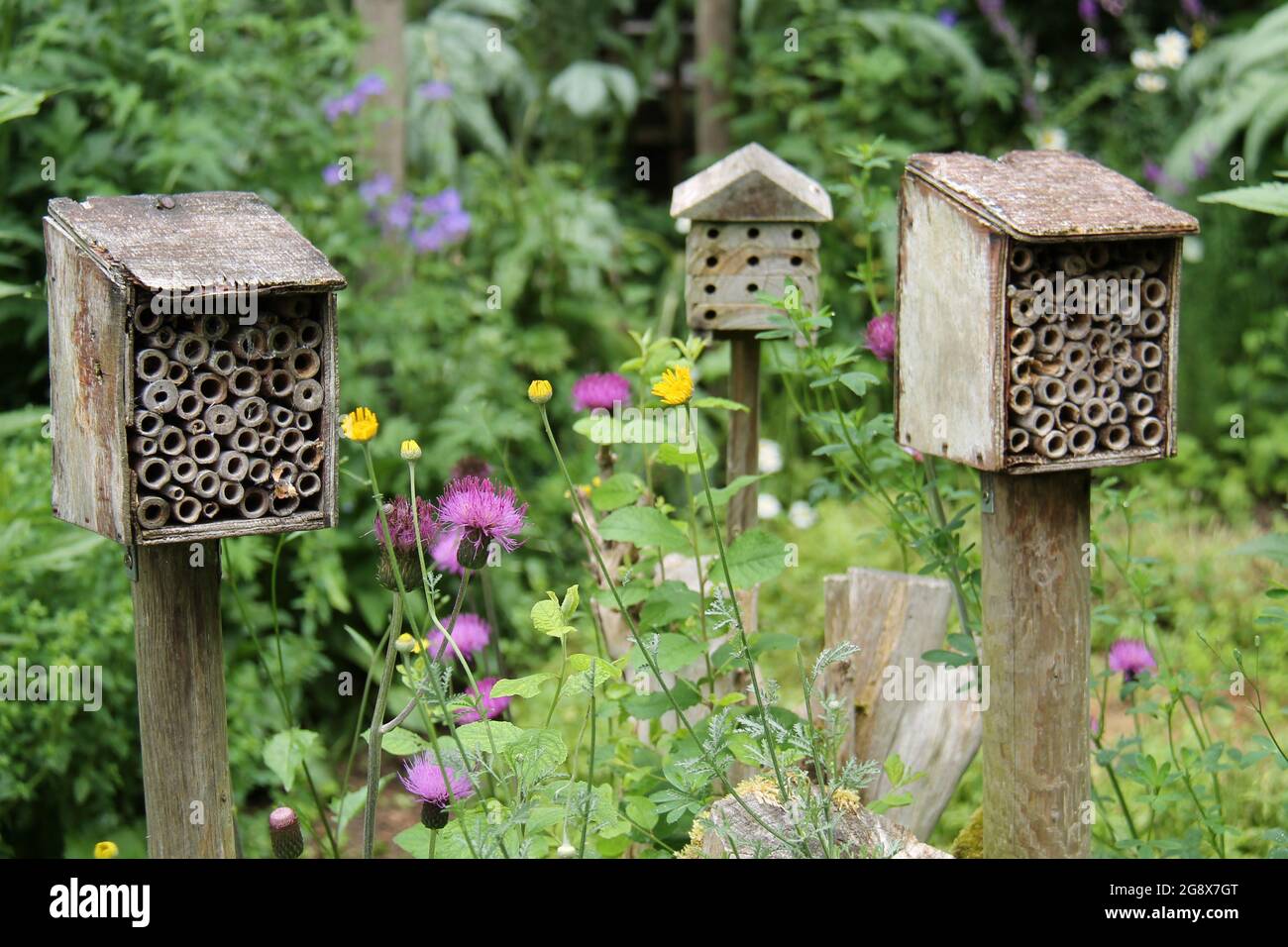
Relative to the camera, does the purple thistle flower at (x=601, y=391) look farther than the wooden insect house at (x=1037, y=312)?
Yes

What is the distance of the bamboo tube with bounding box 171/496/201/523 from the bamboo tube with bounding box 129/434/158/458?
7 centimetres

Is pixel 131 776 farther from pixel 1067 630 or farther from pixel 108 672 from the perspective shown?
pixel 1067 630

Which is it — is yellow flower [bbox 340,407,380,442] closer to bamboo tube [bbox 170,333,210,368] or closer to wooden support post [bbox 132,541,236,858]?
bamboo tube [bbox 170,333,210,368]

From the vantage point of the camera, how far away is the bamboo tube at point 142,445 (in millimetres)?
1836

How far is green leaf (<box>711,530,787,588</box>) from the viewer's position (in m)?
2.17

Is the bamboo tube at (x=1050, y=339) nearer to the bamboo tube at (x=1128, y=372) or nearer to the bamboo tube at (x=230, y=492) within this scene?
the bamboo tube at (x=1128, y=372)

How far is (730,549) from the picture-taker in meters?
2.25

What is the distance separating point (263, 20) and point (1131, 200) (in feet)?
9.57

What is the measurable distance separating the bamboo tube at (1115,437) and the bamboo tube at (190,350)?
4.19 ft

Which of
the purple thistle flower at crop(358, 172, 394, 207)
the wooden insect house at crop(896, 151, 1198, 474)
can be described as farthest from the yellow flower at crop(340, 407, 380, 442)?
the purple thistle flower at crop(358, 172, 394, 207)

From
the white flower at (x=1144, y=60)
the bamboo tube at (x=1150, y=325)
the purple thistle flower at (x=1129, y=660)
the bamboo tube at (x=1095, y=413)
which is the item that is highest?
the white flower at (x=1144, y=60)

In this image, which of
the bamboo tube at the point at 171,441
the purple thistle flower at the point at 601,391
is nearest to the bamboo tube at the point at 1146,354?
the purple thistle flower at the point at 601,391

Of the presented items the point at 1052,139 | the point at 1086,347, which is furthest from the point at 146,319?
the point at 1052,139
